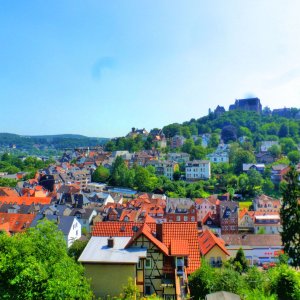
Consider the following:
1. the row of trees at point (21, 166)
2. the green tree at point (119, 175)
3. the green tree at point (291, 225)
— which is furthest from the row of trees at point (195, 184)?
the green tree at point (291, 225)

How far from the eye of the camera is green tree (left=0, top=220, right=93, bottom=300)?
1263cm

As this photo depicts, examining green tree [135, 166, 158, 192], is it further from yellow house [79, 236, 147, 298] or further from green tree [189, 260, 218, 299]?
yellow house [79, 236, 147, 298]

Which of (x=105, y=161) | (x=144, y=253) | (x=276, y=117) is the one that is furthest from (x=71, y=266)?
(x=276, y=117)

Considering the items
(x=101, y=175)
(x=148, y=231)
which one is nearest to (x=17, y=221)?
(x=148, y=231)

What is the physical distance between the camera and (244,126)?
13088 cm

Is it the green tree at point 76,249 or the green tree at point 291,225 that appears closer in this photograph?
the green tree at point 291,225

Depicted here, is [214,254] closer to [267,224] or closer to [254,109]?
[267,224]

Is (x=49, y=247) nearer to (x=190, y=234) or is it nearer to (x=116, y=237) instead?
(x=116, y=237)

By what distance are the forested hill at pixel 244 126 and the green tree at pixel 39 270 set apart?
4119 inches

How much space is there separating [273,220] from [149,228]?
31820mm

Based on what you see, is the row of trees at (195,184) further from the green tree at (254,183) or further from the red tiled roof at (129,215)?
the red tiled roof at (129,215)

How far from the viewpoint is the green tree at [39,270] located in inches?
497

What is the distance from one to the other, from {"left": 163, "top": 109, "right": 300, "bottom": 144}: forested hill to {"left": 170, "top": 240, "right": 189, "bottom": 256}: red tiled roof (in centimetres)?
9942

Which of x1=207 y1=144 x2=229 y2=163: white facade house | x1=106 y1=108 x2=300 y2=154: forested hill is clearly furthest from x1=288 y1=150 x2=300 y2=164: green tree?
x1=207 y1=144 x2=229 y2=163: white facade house
